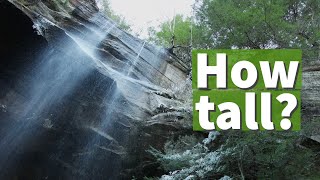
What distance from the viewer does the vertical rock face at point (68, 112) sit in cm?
877

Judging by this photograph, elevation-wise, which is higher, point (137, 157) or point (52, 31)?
point (52, 31)

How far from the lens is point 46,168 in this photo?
31.7 ft

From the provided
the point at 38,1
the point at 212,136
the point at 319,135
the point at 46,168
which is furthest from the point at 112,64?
the point at 319,135

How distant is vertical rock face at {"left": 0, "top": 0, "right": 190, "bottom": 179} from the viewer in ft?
28.8

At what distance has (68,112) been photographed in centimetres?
910

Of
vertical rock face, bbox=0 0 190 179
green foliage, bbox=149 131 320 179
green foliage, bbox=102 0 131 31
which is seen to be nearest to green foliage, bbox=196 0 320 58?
vertical rock face, bbox=0 0 190 179

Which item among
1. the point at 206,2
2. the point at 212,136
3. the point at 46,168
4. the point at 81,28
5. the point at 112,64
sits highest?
the point at 206,2

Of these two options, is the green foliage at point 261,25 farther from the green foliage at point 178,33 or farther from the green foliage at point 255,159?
the green foliage at point 255,159

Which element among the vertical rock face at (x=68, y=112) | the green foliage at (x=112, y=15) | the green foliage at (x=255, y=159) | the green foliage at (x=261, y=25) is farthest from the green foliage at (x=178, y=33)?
the green foliage at (x=255, y=159)

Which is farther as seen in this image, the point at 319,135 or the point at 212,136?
the point at 319,135

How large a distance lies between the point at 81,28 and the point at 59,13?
75cm

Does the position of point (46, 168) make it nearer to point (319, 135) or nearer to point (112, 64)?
point (112, 64)

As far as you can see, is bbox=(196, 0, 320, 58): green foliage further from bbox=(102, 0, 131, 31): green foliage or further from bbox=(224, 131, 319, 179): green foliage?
bbox=(102, 0, 131, 31): green foliage

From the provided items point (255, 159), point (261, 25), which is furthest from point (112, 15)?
point (255, 159)
